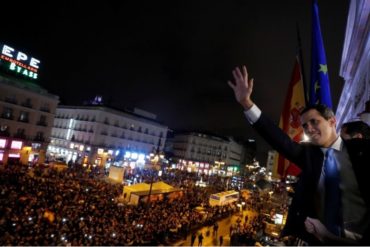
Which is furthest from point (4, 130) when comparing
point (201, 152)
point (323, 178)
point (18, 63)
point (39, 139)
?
point (201, 152)

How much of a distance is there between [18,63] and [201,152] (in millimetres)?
63255

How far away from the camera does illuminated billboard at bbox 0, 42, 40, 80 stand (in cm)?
4003

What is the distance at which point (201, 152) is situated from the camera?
93.6 m

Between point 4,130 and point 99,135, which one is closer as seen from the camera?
point 4,130

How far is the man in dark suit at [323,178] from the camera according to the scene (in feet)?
6.83

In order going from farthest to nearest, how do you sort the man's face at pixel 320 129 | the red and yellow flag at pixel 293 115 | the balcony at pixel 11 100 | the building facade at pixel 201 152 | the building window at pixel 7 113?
1. the building facade at pixel 201 152
2. the balcony at pixel 11 100
3. the building window at pixel 7 113
4. the red and yellow flag at pixel 293 115
5. the man's face at pixel 320 129

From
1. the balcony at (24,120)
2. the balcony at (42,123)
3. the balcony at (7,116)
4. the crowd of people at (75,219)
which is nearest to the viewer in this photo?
the crowd of people at (75,219)

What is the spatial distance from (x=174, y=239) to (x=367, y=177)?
18739 millimetres

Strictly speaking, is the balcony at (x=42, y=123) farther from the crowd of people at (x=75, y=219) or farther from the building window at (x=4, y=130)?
the crowd of people at (x=75, y=219)

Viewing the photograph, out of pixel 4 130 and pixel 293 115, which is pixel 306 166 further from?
pixel 4 130

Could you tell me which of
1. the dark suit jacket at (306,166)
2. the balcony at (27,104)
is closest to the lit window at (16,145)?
the balcony at (27,104)

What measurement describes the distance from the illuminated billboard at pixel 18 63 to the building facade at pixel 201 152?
5119 centimetres

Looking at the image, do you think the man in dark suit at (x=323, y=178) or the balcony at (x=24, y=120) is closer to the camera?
the man in dark suit at (x=323, y=178)

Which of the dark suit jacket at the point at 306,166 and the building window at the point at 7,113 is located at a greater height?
the building window at the point at 7,113
